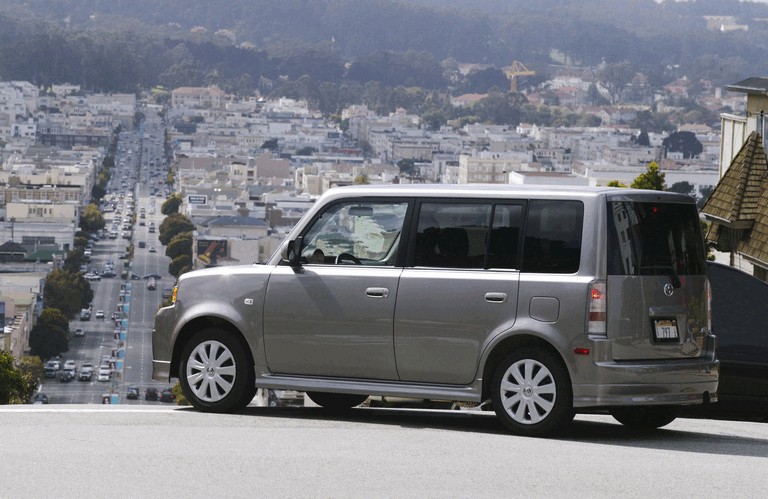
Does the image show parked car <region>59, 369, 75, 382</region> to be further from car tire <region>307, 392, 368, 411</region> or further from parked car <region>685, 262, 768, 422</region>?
parked car <region>685, 262, 768, 422</region>

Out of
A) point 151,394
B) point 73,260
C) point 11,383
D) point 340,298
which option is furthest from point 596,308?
point 73,260

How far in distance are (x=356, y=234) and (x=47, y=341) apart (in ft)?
213

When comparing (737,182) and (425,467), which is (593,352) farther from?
(737,182)

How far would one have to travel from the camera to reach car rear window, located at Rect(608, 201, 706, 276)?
246 inches

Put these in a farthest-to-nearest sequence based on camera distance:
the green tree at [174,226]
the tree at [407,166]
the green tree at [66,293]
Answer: the tree at [407,166], the green tree at [174,226], the green tree at [66,293]

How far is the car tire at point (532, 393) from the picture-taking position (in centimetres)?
624

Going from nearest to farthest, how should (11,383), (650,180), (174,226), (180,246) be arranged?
1. (11,383)
2. (650,180)
3. (180,246)
4. (174,226)

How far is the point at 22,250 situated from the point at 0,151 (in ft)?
204

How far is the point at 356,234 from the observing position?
6.84 meters

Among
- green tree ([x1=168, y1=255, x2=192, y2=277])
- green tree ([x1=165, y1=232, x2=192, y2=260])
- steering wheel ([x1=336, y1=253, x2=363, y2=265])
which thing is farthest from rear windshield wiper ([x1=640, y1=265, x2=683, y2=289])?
green tree ([x1=165, y1=232, x2=192, y2=260])

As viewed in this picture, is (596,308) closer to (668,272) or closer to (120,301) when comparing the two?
(668,272)

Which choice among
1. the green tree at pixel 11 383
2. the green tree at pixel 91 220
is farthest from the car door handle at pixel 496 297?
the green tree at pixel 91 220

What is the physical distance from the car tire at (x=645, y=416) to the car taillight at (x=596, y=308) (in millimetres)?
799

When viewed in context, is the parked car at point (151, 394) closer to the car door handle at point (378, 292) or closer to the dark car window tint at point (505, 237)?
the car door handle at point (378, 292)
